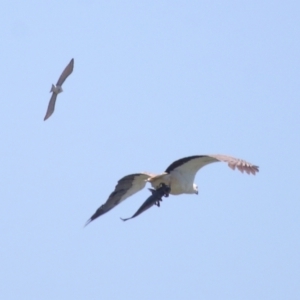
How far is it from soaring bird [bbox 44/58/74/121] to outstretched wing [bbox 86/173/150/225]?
638cm

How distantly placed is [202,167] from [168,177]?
86 cm

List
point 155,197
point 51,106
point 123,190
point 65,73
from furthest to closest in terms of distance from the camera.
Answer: point 51,106
point 65,73
point 123,190
point 155,197

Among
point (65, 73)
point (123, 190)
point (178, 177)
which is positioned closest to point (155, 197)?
point (178, 177)

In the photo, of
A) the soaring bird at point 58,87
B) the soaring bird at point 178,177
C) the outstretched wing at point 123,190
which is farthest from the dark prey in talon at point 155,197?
the soaring bird at point 58,87

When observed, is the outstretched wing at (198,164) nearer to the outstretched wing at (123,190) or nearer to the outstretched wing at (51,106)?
the outstretched wing at (123,190)

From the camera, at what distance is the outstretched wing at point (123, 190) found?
32375 millimetres

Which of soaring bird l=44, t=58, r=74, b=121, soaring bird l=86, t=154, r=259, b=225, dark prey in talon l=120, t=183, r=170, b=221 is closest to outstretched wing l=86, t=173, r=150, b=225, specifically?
soaring bird l=86, t=154, r=259, b=225

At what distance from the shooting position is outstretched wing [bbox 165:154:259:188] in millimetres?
29953

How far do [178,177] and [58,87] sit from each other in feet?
30.4

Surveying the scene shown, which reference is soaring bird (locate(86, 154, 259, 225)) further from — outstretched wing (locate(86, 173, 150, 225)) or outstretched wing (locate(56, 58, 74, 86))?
outstretched wing (locate(56, 58, 74, 86))

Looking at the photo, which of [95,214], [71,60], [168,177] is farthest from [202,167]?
[71,60]

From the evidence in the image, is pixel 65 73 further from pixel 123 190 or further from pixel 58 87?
pixel 123 190

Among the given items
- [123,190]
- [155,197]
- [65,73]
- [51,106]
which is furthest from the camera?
[51,106]

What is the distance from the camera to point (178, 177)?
3141 cm
